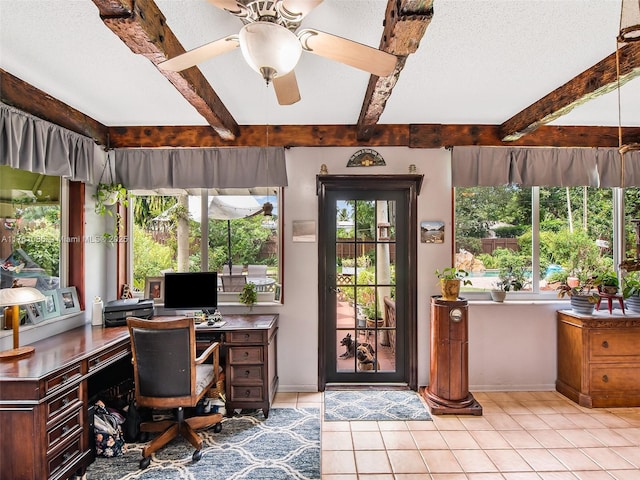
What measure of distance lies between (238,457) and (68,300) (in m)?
1.96

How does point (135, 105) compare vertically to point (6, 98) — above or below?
above

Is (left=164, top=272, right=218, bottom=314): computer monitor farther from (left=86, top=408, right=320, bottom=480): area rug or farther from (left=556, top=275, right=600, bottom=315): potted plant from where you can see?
(left=556, top=275, right=600, bottom=315): potted plant

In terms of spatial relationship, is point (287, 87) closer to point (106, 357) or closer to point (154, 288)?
point (106, 357)

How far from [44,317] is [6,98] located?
1592 millimetres

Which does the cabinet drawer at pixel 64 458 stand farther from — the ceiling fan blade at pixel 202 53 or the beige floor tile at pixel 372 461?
the ceiling fan blade at pixel 202 53

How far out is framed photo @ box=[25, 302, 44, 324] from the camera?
272cm

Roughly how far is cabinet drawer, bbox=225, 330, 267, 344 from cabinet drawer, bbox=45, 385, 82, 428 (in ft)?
3.58

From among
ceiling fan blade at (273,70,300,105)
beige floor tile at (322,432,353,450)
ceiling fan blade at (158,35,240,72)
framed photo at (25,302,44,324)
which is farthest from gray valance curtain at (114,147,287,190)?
beige floor tile at (322,432,353,450)

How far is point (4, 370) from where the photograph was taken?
209 cm

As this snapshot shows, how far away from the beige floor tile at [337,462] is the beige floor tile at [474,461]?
729 millimetres

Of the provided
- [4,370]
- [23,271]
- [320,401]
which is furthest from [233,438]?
[23,271]

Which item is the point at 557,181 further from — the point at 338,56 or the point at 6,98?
the point at 6,98

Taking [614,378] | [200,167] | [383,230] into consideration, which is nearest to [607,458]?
[614,378]

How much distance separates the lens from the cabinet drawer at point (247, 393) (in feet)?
10.2
